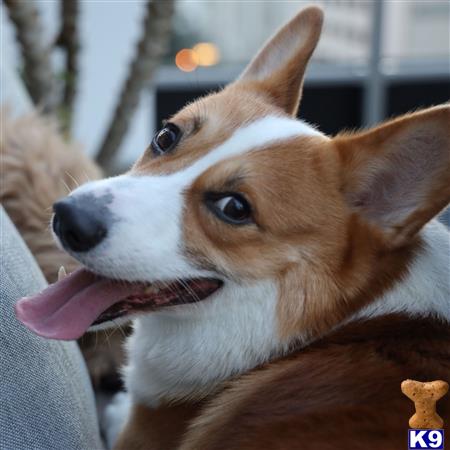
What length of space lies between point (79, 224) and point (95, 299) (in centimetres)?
16

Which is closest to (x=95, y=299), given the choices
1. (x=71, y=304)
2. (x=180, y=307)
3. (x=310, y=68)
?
(x=71, y=304)

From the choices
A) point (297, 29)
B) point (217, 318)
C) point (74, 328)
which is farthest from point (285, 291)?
point (297, 29)

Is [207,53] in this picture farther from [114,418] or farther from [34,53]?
[114,418]

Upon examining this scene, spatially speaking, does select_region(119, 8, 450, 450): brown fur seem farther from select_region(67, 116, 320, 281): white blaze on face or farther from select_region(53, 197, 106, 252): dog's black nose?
select_region(53, 197, 106, 252): dog's black nose

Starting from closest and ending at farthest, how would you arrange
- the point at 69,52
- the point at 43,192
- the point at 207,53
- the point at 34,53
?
1. the point at 43,192
2. the point at 34,53
3. the point at 69,52
4. the point at 207,53

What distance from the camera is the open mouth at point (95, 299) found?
4.01 ft

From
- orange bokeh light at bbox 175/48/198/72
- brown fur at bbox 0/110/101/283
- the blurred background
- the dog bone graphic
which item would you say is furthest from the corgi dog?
orange bokeh light at bbox 175/48/198/72

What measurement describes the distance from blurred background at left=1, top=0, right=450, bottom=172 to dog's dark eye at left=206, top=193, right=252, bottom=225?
3.44m

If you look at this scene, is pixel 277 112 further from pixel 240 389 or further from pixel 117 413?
pixel 117 413

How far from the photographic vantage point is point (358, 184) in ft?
4.28

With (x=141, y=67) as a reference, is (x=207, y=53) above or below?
below

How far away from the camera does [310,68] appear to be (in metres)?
4.66

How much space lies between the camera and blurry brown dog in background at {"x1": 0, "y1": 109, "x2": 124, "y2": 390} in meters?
1.79

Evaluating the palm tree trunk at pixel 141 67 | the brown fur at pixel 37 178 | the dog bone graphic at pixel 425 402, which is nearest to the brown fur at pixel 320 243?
the dog bone graphic at pixel 425 402
